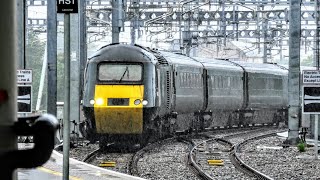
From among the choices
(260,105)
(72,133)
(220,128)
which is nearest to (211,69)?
(220,128)

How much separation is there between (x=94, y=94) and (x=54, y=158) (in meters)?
4.01

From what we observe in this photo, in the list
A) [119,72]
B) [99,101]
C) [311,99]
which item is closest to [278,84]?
[119,72]

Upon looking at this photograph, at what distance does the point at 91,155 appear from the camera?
66.8 feet

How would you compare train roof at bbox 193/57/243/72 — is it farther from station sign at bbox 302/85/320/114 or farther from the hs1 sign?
the hs1 sign

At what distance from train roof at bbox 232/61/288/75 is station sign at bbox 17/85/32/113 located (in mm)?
20404

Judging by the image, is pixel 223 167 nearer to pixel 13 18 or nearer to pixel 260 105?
pixel 13 18

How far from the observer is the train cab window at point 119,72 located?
2155 centimetres

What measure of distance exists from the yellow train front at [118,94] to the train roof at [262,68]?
16.4 meters

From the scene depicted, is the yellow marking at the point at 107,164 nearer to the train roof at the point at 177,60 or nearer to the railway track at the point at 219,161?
the railway track at the point at 219,161

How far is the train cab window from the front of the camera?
2155 cm

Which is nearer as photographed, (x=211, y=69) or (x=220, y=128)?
(x=211, y=69)

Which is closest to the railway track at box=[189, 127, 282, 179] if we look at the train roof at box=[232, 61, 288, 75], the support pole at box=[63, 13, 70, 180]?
the support pole at box=[63, 13, 70, 180]

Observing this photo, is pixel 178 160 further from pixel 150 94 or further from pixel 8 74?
pixel 8 74

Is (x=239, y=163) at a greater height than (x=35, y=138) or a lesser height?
lesser
